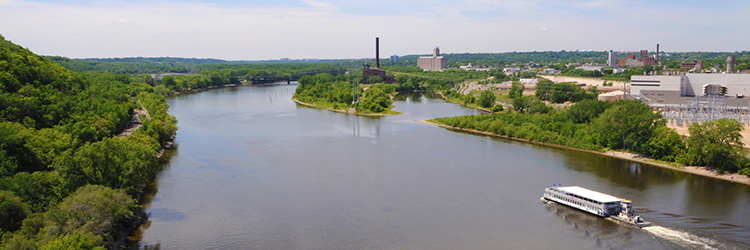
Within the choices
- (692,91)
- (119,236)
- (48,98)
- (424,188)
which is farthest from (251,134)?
(692,91)

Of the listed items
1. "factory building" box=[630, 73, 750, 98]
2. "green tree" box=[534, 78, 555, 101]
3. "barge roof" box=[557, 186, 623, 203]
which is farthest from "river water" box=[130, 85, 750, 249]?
"green tree" box=[534, 78, 555, 101]

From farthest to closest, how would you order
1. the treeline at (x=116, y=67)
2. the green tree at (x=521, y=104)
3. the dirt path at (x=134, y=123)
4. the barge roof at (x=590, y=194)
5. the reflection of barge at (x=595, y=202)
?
the treeline at (x=116, y=67) < the green tree at (x=521, y=104) < the dirt path at (x=134, y=123) < the barge roof at (x=590, y=194) < the reflection of barge at (x=595, y=202)

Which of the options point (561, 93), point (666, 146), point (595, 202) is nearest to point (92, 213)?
point (595, 202)

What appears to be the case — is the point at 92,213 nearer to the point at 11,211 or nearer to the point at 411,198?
the point at 11,211

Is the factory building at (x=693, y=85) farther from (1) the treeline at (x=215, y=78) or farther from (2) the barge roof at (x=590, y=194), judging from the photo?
(1) the treeline at (x=215, y=78)

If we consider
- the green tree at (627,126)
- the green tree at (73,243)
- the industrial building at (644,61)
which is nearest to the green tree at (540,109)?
the green tree at (627,126)

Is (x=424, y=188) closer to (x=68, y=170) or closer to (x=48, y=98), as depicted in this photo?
(x=68, y=170)

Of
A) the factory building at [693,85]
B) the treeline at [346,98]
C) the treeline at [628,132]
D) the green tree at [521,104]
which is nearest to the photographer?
the treeline at [628,132]
